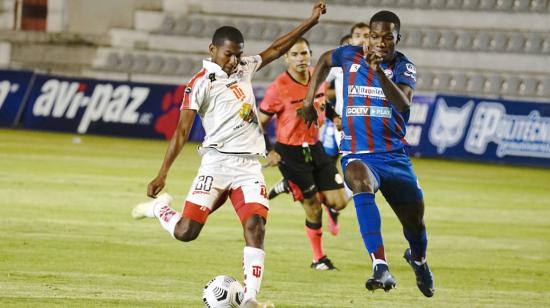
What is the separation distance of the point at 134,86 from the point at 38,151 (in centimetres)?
660

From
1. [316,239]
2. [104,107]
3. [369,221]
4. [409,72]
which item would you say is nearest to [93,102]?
[104,107]

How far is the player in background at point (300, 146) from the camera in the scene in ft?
42.6

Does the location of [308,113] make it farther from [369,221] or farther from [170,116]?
[170,116]

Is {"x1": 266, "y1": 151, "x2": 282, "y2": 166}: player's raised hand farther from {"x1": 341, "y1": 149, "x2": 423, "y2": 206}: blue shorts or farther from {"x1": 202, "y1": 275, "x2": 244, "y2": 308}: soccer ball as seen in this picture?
{"x1": 202, "y1": 275, "x2": 244, "y2": 308}: soccer ball

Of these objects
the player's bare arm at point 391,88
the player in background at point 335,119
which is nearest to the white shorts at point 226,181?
the player's bare arm at point 391,88

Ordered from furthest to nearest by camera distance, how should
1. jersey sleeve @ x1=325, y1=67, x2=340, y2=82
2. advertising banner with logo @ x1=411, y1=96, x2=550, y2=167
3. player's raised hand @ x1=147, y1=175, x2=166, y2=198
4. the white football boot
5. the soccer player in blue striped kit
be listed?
advertising banner with logo @ x1=411, y1=96, x2=550, y2=167 < jersey sleeve @ x1=325, y1=67, x2=340, y2=82 < the white football boot < the soccer player in blue striped kit < player's raised hand @ x1=147, y1=175, x2=166, y2=198

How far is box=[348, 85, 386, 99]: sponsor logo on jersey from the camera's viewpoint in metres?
9.23

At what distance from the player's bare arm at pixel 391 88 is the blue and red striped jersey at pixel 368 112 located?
306mm

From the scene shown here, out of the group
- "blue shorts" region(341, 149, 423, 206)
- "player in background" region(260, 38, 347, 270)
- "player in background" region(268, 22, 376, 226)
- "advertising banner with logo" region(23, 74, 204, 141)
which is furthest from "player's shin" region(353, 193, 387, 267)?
"advertising banner with logo" region(23, 74, 204, 141)

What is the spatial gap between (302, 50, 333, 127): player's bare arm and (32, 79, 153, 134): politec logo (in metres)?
22.3

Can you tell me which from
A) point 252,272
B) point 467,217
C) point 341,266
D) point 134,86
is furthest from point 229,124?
point 134,86

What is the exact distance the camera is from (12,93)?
3272 cm

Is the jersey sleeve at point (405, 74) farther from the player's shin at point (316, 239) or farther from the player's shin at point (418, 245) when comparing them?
the player's shin at point (316, 239)

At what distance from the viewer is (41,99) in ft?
107
